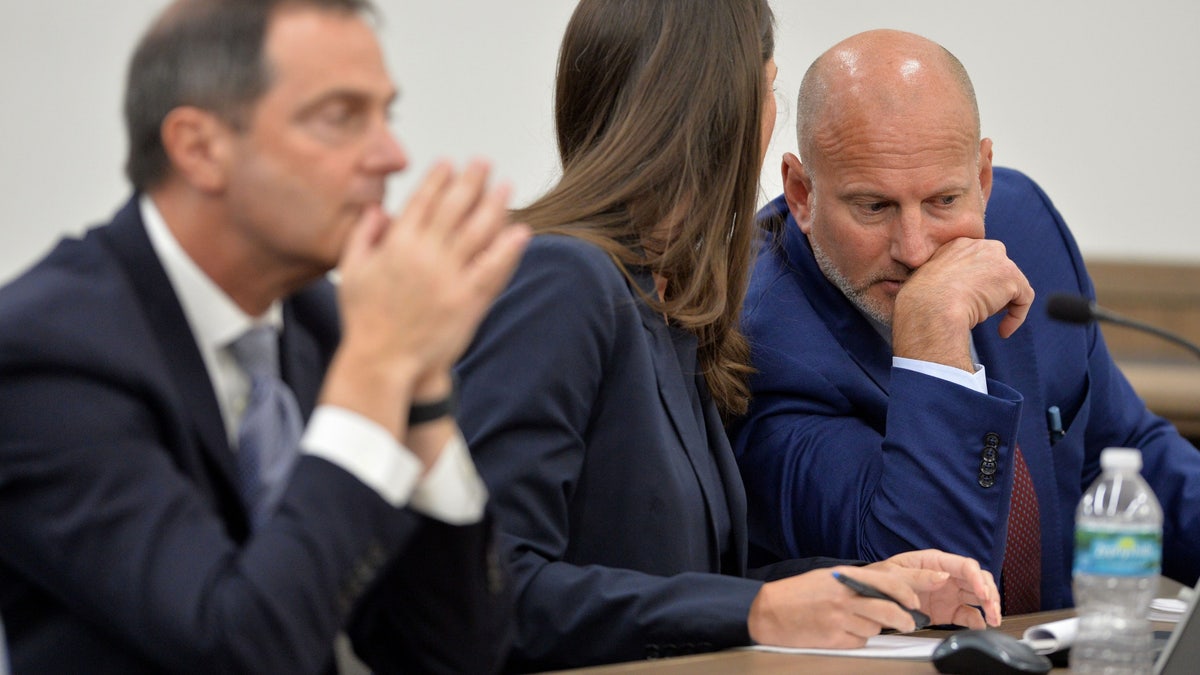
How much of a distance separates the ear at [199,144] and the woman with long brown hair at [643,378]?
0.50 meters

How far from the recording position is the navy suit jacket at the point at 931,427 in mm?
1829

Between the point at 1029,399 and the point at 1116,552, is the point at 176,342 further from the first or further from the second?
the point at 1029,399

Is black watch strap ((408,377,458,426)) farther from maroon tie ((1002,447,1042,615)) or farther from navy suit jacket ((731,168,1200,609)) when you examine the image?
maroon tie ((1002,447,1042,615))

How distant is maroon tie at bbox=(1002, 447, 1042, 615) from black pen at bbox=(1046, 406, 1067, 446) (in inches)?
3.9

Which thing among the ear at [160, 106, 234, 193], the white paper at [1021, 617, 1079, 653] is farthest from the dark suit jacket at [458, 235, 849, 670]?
the ear at [160, 106, 234, 193]

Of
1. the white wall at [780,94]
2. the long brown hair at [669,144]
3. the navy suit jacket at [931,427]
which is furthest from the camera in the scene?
the white wall at [780,94]

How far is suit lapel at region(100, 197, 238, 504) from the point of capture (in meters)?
1.06

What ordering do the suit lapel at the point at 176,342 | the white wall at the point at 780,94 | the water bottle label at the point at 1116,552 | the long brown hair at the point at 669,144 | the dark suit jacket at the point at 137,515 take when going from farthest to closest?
the white wall at the point at 780,94, the long brown hair at the point at 669,144, the water bottle label at the point at 1116,552, the suit lapel at the point at 176,342, the dark suit jacket at the point at 137,515

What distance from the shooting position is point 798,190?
2.22 meters

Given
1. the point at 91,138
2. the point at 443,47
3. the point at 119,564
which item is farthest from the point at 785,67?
the point at 119,564

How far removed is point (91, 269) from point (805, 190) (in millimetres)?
1354

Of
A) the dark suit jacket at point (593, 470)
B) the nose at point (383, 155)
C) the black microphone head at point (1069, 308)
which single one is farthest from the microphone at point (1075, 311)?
the nose at point (383, 155)

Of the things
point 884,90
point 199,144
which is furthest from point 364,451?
point 884,90

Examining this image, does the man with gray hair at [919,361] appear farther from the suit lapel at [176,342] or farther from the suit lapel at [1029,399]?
the suit lapel at [176,342]
